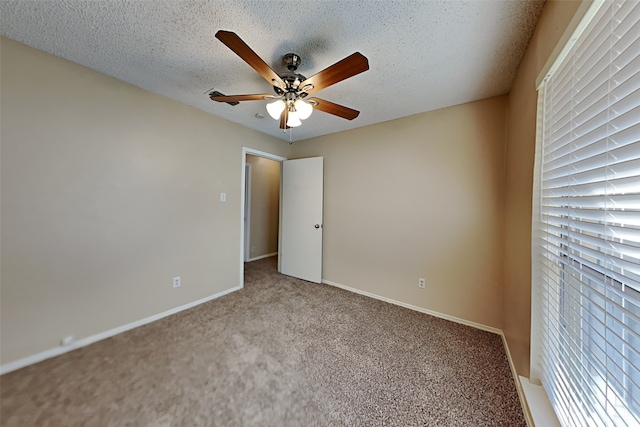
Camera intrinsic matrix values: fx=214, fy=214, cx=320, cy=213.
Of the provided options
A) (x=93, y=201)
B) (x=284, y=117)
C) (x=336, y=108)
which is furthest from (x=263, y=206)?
(x=336, y=108)

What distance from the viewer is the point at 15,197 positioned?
1503mm

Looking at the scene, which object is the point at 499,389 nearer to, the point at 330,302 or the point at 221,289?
the point at 330,302

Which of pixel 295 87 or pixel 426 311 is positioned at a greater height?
pixel 295 87

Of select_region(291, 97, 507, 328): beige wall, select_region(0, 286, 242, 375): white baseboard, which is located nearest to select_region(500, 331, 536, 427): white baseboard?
select_region(291, 97, 507, 328): beige wall

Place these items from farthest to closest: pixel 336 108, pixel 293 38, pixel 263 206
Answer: pixel 263 206 < pixel 336 108 < pixel 293 38

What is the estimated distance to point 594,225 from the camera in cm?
78

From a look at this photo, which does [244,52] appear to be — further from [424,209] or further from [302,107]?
[424,209]

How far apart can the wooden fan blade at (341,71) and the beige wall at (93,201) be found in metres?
1.74

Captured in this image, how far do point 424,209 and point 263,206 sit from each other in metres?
3.37

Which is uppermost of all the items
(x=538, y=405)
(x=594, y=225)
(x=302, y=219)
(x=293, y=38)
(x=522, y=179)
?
(x=293, y=38)

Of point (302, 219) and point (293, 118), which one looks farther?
point (302, 219)

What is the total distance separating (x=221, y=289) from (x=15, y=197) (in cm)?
190

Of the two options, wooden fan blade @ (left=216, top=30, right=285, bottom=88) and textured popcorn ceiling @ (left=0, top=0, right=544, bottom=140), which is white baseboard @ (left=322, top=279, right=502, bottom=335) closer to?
textured popcorn ceiling @ (left=0, top=0, right=544, bottom=140)

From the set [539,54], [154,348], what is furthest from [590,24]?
[154,348]
